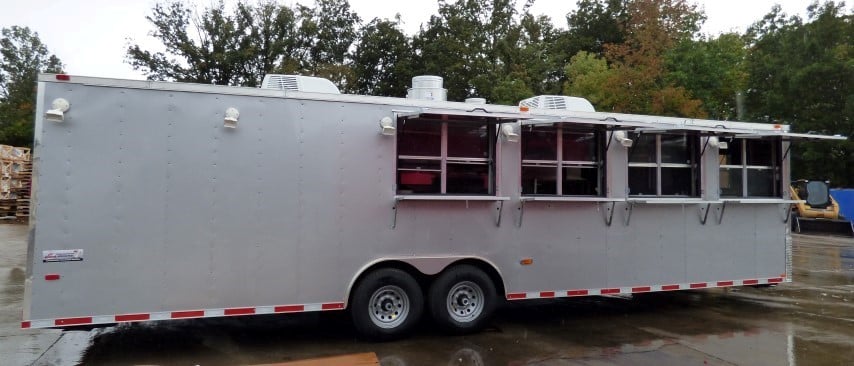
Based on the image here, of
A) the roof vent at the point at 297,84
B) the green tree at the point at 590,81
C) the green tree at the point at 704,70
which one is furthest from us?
the green tree at the point at 704,70

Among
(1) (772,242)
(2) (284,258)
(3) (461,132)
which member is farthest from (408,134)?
(1) (772,242)

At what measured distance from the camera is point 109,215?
6234 millimetres

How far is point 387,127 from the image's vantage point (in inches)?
284

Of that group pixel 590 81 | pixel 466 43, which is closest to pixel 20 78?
pixel 466 43

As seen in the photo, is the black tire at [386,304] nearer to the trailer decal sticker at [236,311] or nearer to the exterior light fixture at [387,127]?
the trailer decal sticker at [236,311]

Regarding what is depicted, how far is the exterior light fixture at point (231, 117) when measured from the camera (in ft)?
21.6

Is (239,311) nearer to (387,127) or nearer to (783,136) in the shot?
(387,127)

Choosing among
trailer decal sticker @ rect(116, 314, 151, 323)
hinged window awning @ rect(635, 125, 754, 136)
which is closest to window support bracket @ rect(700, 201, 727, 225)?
hinged window awning @ rect(635, 125, 754, 136)

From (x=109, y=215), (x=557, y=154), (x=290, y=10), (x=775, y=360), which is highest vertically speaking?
(x=290, y=10)

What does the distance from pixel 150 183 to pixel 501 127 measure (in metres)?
4.33

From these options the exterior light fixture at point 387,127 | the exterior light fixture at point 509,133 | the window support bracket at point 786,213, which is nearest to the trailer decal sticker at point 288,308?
the exterior light fixture at point 387,127

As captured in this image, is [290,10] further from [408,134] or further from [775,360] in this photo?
[775,360]

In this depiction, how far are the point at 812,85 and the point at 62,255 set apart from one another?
36.2m

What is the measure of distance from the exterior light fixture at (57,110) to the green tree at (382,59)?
30.7 meters
